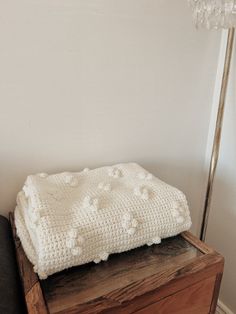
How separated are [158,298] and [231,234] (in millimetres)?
748

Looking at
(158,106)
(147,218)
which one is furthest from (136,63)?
(147,218)

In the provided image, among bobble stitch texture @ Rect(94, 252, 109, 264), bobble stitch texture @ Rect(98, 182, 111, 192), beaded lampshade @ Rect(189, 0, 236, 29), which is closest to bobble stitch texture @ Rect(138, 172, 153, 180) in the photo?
bobble stitch texture @ Rect(98, 182, 111, 192)

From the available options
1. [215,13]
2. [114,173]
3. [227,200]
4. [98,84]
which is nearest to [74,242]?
[114,173]

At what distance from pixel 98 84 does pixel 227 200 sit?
2.50 feet

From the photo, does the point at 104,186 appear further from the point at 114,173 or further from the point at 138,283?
the point at 138,283

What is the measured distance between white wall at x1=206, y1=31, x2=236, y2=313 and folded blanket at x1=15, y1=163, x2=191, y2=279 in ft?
1.69

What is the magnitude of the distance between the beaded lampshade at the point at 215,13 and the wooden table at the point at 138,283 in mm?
646

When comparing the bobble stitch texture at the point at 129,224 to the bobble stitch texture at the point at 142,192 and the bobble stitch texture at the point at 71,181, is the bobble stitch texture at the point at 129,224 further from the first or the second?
the bobble stitch texture at the point at 71,181

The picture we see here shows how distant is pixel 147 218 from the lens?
744 mm

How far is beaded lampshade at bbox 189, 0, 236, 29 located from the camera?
0.84 metres

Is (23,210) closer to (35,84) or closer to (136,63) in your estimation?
(35,84)

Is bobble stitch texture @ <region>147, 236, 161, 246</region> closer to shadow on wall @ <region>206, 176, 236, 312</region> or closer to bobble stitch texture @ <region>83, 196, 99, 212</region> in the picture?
bobble stitch texture @ <region>83, 196, 99, 212</region>

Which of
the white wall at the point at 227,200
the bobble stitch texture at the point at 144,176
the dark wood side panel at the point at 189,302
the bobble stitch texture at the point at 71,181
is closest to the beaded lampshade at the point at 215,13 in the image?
the white wall at the point at 227,200

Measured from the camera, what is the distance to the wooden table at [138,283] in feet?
1.93
